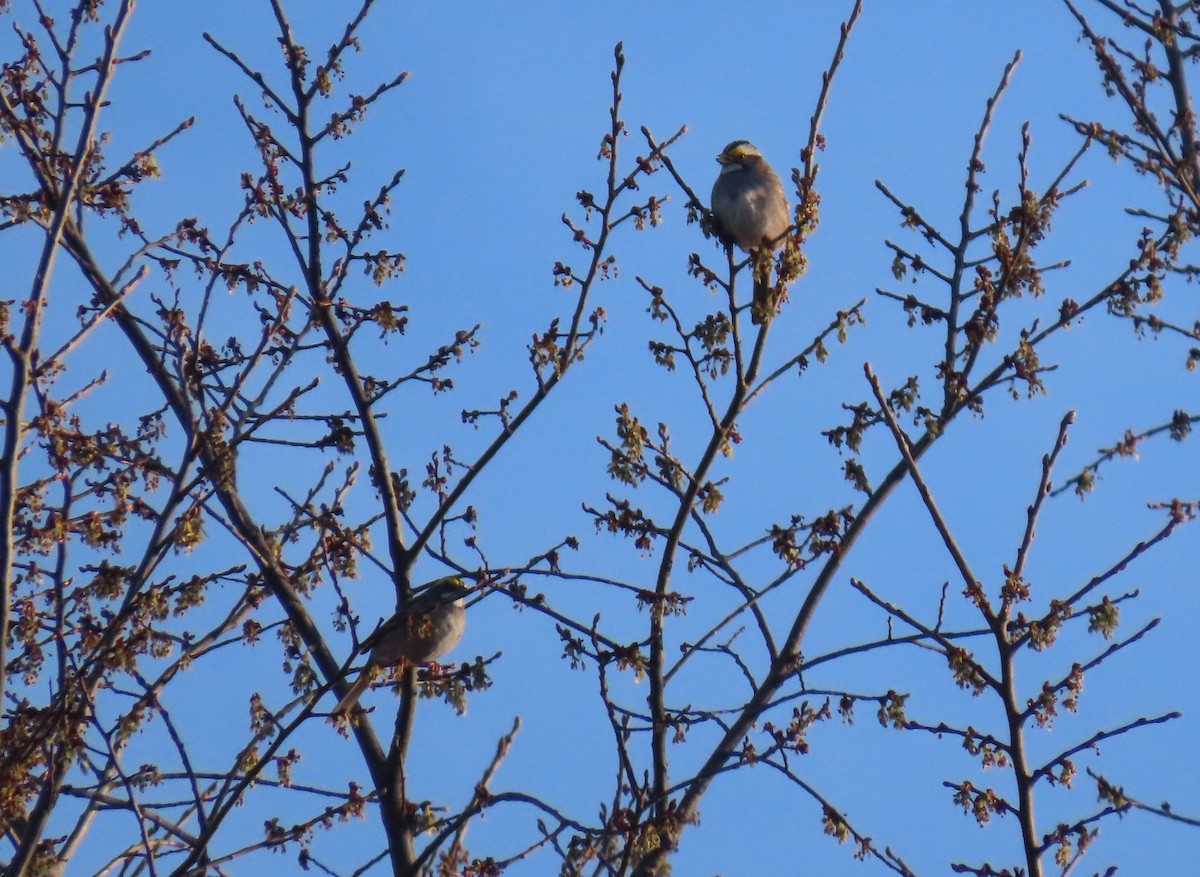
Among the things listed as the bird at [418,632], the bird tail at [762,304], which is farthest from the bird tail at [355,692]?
the bird tail at [762,304]

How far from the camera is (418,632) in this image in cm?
556

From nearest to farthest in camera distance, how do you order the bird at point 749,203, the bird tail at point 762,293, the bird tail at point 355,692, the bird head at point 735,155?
the bird tail at point 355,692
the bird tail at point 762,293
the bird at point 749,203
the bird head at point 735,155

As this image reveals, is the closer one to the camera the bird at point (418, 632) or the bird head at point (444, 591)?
the bird at point (418, 632)

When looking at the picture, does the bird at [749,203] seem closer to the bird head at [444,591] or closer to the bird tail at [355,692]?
the bird head at [444,591]

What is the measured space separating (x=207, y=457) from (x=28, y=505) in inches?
28.3

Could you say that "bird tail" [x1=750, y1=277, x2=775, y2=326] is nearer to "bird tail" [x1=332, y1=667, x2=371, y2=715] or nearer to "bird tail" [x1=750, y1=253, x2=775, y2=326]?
"bird tail" [x1=750, y1=253, x2=775, y2=326]

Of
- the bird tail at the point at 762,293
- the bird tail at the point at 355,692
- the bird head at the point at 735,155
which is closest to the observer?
the bird tail at the point at 355,692

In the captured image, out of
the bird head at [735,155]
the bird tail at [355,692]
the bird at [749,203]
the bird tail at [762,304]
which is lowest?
the bird tail at [355,692]

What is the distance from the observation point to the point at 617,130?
620cm

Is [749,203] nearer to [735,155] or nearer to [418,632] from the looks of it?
[735,155]

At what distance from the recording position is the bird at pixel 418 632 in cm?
559

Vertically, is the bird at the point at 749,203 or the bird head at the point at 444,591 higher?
the bird at the point at 749,203

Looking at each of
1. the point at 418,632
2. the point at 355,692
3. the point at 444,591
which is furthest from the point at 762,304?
the point at 444,591

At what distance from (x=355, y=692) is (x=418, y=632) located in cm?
77
